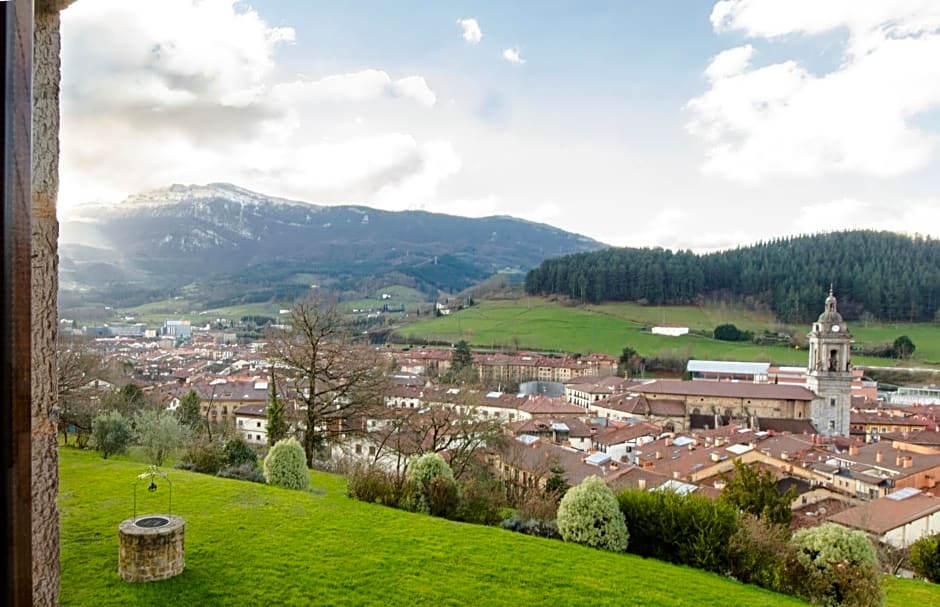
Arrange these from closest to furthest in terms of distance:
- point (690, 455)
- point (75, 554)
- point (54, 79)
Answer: point (54, 79)
point (75, 554)
point (690, 455)

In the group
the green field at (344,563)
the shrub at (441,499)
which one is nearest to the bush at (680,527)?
the green field at (344,563)

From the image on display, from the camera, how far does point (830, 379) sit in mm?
44031

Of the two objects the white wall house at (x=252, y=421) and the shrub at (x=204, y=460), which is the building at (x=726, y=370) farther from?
the shrub at (x=204, y=460)

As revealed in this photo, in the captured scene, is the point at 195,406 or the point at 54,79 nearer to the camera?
the point at 54,79

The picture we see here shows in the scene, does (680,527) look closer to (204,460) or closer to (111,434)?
(204,460)

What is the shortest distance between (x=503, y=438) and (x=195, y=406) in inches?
599

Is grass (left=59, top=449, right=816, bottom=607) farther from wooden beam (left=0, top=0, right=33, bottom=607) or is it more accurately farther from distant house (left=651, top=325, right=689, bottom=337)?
distant house (left=651, top=325, right=689, bottom=337)

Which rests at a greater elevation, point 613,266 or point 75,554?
point 613,266

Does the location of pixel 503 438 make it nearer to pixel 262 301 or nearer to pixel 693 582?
pixel 693 582

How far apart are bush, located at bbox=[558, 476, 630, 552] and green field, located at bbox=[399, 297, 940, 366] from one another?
65568 mm

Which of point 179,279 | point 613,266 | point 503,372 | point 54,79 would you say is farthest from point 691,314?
point 179,279

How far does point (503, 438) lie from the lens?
798 inches

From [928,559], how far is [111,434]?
23.3 m

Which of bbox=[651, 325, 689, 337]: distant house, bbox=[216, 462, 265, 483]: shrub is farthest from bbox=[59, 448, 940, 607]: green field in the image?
bbox=[651, 325, 689, 337]: distant house
